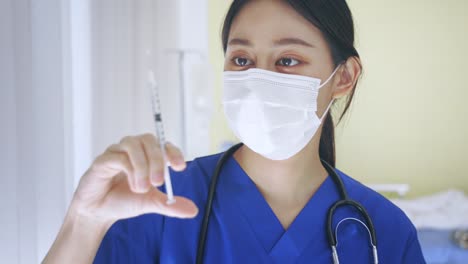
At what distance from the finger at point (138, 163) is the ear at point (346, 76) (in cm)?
57

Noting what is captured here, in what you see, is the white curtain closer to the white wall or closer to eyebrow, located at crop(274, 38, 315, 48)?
the white wall

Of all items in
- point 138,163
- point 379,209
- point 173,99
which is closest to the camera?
point 138,163

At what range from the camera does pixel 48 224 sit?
97 centimetres

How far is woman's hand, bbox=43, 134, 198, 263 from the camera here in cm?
61

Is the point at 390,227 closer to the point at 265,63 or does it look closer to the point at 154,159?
the point at 265,63

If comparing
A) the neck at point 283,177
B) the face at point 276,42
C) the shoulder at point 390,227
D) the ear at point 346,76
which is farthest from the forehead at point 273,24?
the shoulder at point 390,227

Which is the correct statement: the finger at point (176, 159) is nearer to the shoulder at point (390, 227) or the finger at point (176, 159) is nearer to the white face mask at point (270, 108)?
the white face mask at point (270, 108)

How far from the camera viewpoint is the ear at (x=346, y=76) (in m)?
1.04

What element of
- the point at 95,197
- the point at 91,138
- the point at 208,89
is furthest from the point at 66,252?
the point at 208,89

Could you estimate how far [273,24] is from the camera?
3.01 ft

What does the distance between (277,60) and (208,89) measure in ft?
5.43

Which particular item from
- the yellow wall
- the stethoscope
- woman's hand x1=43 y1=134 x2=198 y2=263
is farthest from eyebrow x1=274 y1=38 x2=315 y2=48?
the yellow wall

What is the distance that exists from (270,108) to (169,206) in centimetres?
36

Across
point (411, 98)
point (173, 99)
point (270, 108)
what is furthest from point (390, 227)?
point (411, 98)
